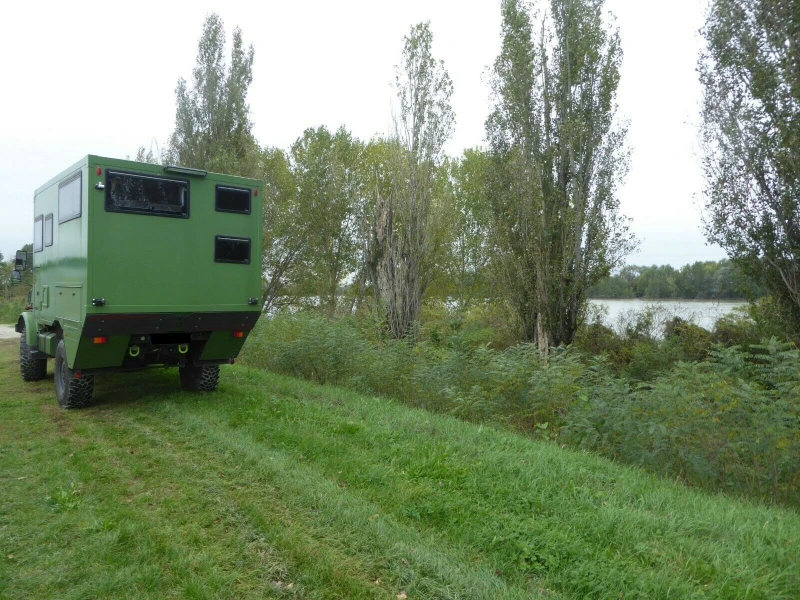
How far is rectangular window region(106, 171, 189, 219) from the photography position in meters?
7.45

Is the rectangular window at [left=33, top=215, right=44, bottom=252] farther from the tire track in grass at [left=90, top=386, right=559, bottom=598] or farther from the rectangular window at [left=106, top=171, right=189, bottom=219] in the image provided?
the tire track in grass at [left=90, top=386, right=559, bottom=598]

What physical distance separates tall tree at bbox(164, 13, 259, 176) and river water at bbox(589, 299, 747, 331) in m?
16.9

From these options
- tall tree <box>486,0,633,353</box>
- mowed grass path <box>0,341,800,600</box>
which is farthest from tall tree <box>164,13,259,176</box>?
mowed grass path <box>0,341,800,600</box>

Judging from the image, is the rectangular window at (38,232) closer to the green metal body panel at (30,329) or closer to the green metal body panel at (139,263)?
the green metal body panel at (139,263)

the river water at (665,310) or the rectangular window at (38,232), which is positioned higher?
the rectangular window at (38,232)

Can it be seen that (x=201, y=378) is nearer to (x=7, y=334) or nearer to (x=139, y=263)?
(x=139, y=263)

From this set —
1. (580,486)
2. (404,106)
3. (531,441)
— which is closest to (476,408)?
(531,441)

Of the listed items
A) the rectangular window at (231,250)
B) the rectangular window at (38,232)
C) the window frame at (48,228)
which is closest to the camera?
the rectangular window at (231,250)

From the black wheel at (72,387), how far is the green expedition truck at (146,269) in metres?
0.02

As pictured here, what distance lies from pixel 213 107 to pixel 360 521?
87.6 ft

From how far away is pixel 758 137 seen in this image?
13820mm

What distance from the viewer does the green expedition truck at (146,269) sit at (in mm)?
7391

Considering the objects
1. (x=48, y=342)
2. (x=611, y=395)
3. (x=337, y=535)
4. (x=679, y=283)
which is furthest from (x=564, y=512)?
(x=679, y=283)

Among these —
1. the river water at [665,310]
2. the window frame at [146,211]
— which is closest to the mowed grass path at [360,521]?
the window frame at [146,211]
